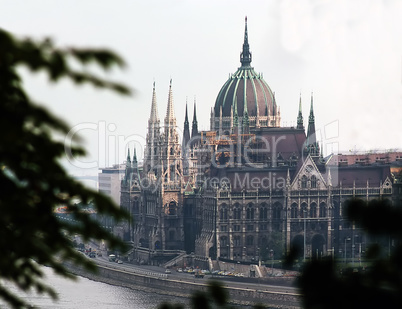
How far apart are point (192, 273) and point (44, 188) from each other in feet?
405

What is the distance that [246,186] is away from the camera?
5586 inches

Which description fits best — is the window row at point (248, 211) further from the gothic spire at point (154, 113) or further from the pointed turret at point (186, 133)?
the pointed turret at point (186, 133)

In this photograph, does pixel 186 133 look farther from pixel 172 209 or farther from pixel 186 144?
pixel 172 209

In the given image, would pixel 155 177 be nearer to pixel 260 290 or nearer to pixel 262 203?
pixel 262 203

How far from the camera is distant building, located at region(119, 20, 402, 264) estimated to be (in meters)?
140

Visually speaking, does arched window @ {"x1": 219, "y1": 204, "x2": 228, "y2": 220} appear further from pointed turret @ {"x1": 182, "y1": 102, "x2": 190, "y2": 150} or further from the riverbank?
pointed turret @ {"x1": 182, "y1": 102, "x2": 190, "y2": 150}

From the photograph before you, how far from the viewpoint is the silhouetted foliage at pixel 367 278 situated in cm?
1058

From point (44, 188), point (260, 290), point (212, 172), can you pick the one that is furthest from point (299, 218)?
point (44, 188)

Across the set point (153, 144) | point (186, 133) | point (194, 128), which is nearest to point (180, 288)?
point (153, 144)

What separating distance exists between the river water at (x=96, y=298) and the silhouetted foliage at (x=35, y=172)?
9390cm

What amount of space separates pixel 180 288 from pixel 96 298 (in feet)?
32.5

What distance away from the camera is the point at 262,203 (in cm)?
14075

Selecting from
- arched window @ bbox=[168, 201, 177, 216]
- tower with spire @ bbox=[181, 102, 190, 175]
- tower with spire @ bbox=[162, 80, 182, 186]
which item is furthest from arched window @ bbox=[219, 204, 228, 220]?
tower with spire @ bbox=[181, 102, 190, 175]

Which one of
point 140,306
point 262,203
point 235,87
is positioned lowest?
point 140,306
